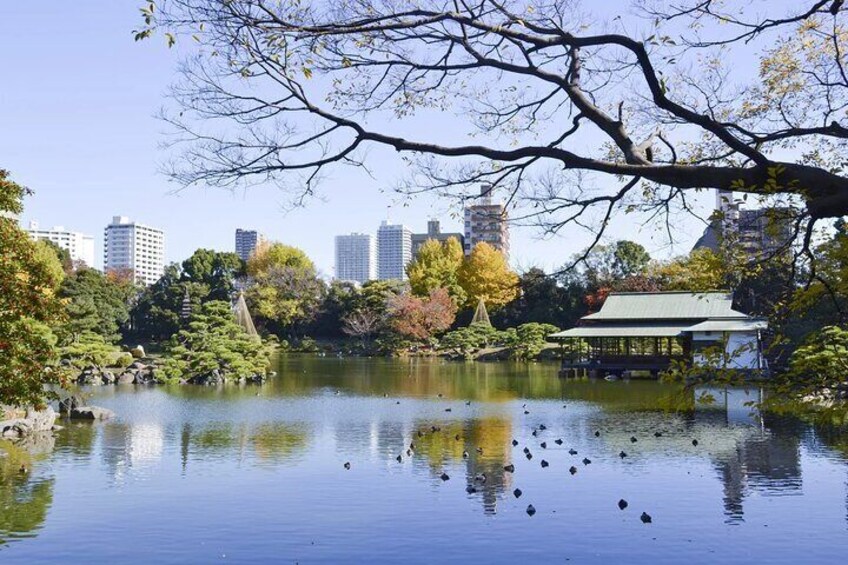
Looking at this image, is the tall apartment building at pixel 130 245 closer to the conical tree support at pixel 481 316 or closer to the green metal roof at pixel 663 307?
the conical tree support at pixel 481 316

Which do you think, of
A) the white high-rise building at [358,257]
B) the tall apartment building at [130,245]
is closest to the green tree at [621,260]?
the tall apartment building at [130,245]

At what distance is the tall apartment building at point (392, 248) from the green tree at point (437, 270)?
104 meters

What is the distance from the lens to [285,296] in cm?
5041

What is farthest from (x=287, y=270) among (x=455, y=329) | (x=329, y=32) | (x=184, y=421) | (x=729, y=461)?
(x=329, y=32)

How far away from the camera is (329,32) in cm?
411

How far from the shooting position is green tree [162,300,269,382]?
27281 mm

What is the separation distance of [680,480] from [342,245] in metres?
160

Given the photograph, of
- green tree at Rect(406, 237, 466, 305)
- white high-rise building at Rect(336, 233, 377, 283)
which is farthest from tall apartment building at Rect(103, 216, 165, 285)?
green tree at Rect(406, 237, 466, 305)

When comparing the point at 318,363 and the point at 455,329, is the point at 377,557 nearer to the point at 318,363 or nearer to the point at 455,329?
the point at 318,363

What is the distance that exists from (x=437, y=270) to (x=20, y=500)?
41.0 meters

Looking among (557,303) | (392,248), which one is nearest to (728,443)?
(557,303)

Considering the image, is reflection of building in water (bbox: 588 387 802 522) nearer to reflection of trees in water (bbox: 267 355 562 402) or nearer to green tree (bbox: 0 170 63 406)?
reflection of trees in water (bbox: 267 355 562 402)

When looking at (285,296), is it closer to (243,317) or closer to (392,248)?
(243,317)

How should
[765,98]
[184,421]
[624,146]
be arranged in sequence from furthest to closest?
1. [184,421]
2. [765,98]
3. [624,146]
